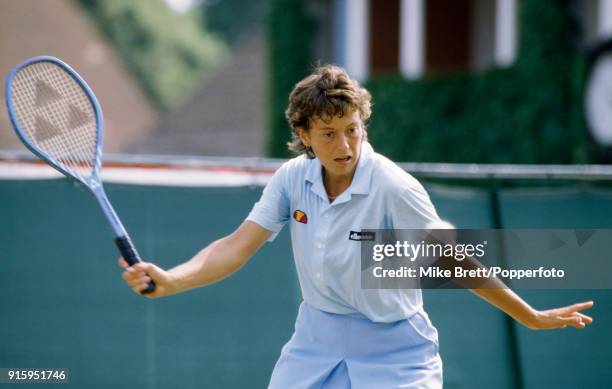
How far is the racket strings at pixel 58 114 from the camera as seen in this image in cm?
348

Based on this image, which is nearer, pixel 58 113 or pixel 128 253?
pixel 128 253

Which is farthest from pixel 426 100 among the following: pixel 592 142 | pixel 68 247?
pixel 68 247

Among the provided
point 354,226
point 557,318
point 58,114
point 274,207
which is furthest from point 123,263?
point 557,318

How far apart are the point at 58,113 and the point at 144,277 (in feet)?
3.64

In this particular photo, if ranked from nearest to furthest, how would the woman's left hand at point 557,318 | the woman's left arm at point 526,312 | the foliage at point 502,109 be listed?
1. the woman's left arm at point 526,312
2. the woman's left hand at point 557,318
3. the foliage at point 502,109

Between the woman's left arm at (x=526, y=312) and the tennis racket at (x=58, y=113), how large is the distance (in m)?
1.40

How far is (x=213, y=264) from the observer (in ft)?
10.4

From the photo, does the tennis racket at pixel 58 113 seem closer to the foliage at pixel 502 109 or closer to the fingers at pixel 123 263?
the fingers at pixel 123 263

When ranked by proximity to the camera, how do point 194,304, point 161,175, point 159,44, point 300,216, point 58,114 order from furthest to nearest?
1. point 159,44
2. point 161,175
3. point 194,304
4. point 58,114
5. point 300,216

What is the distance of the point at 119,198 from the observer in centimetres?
509

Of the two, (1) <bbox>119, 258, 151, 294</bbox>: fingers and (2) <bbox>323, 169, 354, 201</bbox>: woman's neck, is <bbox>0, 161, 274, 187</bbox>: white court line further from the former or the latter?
(1) <bbox>119, 258, 151, 294</bbox>: fingers

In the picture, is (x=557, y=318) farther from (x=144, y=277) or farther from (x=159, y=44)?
(x=159, y=44)

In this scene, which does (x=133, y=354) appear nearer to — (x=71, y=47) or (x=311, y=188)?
(x=311, y=188)

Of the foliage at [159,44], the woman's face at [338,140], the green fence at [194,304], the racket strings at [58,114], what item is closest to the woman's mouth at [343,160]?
the woman's face at [338,140]
